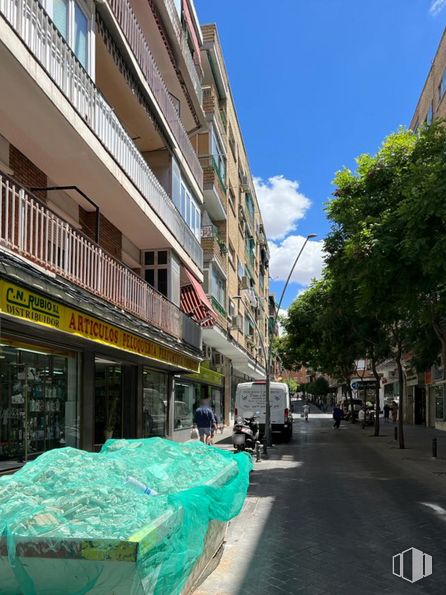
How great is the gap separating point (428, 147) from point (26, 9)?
31.2 feet

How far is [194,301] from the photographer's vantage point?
19641 mm

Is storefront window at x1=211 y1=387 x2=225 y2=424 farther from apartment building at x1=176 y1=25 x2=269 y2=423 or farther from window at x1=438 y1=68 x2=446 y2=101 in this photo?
window at x1=438 y1=68 x2=446 y2=101

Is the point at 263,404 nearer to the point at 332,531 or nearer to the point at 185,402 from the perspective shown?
the point at 185,402

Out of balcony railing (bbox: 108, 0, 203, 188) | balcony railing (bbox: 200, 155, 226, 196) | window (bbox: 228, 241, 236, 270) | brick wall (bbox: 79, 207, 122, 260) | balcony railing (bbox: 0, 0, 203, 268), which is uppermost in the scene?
balcony railing (bbox: 200, 155, 226, 196)

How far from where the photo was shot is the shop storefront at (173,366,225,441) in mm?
22092

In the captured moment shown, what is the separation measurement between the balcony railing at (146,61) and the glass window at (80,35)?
148cm

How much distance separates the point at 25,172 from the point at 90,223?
10.7 ft

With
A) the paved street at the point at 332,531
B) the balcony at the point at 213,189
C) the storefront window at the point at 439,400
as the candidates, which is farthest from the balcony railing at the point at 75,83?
the storefront window at the point at 439,400

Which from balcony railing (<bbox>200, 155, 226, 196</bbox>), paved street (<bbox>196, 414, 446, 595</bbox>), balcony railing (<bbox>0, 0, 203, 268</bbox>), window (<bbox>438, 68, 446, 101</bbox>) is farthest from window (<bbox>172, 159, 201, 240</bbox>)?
window (<bbox>438, 68, 446, 101</bbox>)

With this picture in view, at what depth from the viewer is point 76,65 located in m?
10.1

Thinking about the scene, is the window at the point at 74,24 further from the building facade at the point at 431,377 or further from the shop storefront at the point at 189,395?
the building facade at the point at 431,377

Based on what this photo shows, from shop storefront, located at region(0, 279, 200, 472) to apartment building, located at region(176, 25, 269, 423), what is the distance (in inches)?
270

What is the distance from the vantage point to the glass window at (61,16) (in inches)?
389

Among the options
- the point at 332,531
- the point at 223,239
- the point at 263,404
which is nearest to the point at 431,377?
the point at 263,404
